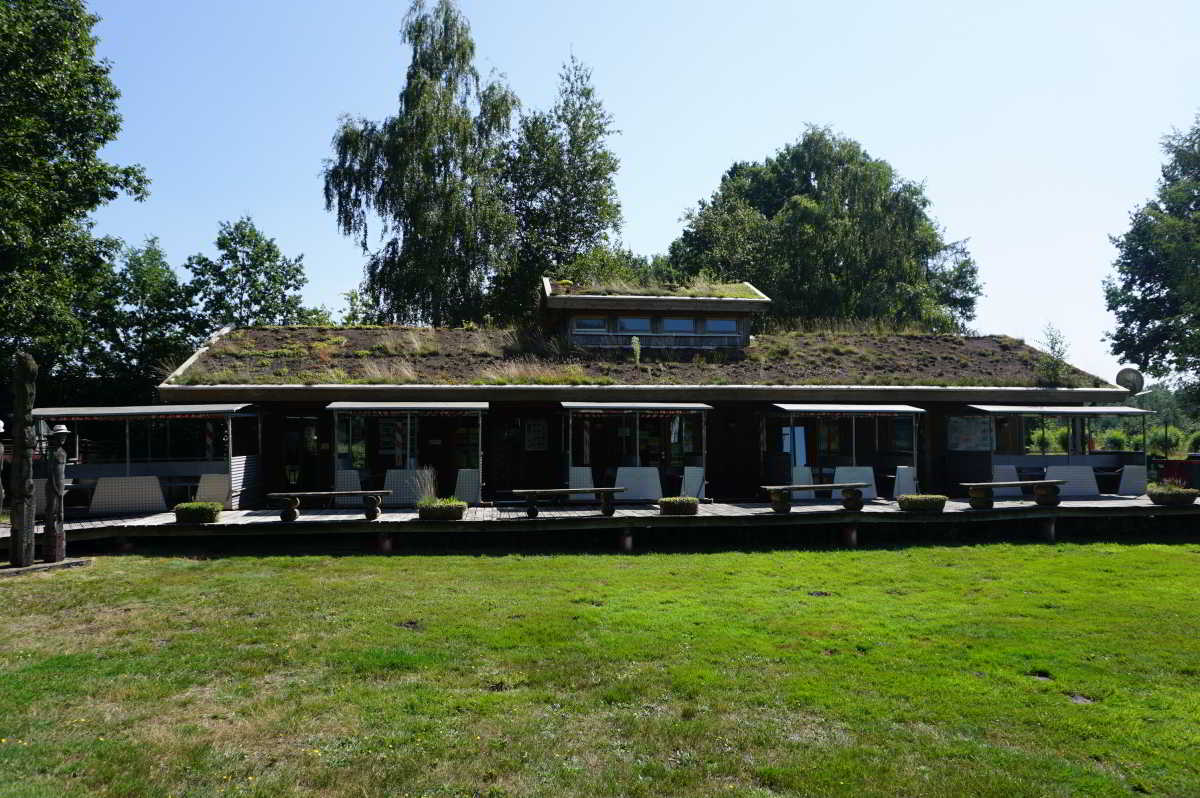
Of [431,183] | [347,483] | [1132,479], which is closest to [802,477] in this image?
[1132,479]

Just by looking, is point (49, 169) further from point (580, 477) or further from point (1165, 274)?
point (1165, 274)

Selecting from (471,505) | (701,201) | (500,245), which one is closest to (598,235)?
(500,245)

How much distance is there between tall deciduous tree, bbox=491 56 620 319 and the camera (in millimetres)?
35406

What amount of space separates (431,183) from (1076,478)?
76.4 feet

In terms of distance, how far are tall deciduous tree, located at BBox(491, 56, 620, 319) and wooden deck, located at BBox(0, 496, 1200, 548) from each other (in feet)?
69.5

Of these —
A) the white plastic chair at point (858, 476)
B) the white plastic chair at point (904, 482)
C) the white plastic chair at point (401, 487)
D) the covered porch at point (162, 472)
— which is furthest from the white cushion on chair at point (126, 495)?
the white plastic chair at point (904, 482)

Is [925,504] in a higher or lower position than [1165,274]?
lower

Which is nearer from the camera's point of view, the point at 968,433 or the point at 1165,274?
the point at 968,433

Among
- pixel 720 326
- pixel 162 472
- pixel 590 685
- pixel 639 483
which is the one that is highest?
pixel 720 326

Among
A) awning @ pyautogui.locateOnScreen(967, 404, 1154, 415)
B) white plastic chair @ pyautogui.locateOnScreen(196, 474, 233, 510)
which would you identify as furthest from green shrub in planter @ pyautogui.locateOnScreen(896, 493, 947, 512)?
white plastic chair @ pyautogui.locateOnScreen(196, 474, 233, 510)

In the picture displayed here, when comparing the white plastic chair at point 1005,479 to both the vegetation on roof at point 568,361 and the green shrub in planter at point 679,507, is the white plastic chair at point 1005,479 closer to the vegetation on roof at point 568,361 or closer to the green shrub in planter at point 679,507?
the vegetation on roof at point 568,361

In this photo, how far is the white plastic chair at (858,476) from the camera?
16.1m

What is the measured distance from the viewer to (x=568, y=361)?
18.4 metres

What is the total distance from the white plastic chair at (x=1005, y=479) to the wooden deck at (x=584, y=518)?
49cm
